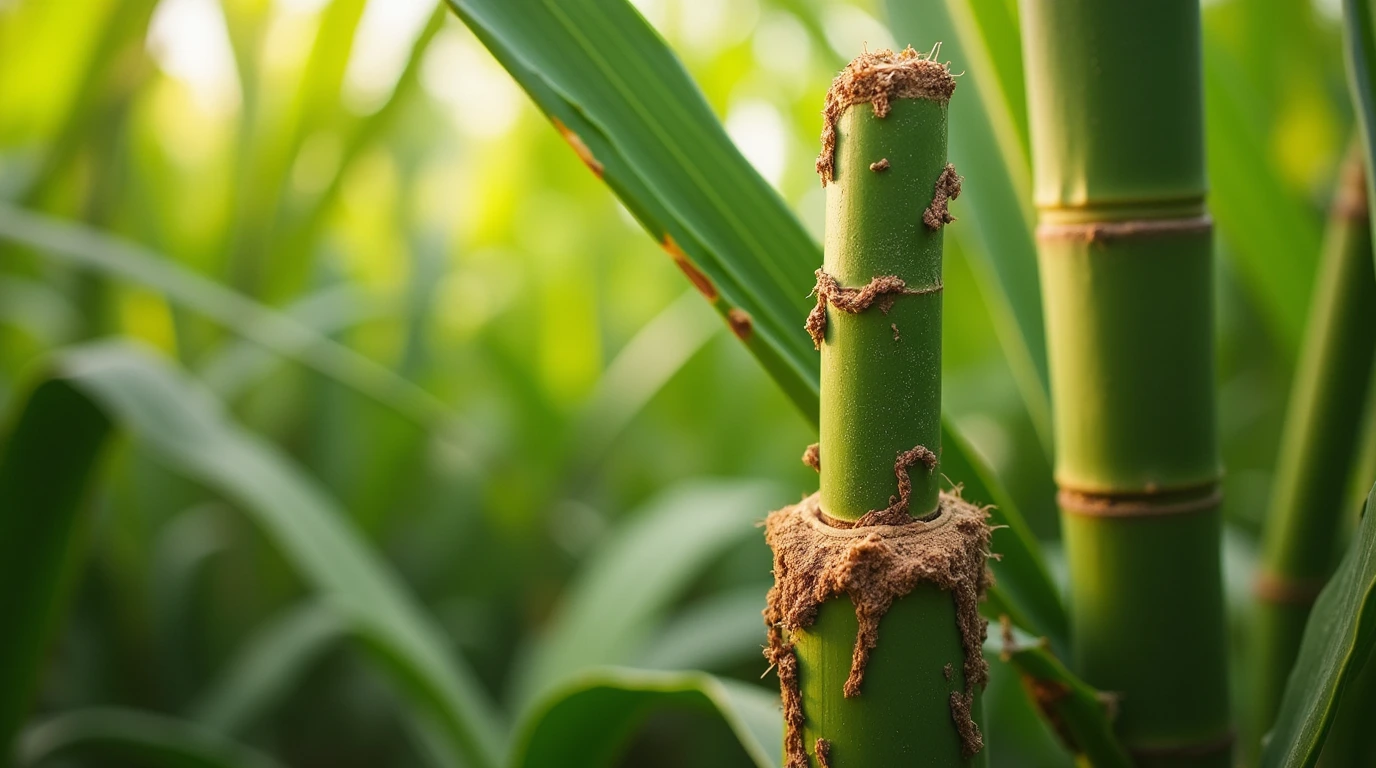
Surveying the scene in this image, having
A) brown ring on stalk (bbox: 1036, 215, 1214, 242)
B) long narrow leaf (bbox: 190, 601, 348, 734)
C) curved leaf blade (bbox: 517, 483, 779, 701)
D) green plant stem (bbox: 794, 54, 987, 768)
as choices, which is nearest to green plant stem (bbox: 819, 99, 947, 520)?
green plant stem (bbox: 794, 54, 987, 768)

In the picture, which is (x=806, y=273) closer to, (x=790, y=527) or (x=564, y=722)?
(x=790, y=527)

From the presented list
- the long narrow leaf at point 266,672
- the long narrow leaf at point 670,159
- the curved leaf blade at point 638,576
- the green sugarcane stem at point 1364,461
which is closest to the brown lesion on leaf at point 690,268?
the long narrow leaf at point 670,159

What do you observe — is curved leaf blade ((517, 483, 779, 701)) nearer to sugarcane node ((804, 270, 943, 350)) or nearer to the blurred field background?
the blurred field background

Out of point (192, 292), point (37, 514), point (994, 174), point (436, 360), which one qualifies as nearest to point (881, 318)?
point (994, 174)

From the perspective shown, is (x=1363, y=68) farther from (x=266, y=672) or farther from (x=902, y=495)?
(x=266, y=672)

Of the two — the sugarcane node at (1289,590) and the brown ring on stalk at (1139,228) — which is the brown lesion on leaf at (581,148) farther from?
the sugarcane node at (1289,590)

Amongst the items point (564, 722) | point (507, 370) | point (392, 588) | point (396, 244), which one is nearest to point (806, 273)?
point (564, 722)

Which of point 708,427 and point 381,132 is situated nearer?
point 381,132
